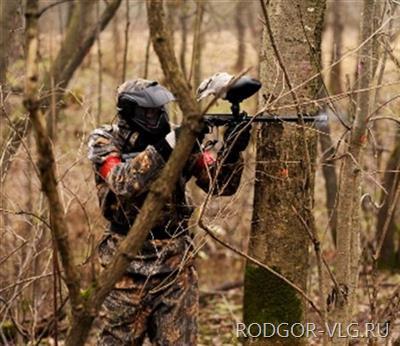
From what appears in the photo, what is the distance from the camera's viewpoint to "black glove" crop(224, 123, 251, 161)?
142 inches

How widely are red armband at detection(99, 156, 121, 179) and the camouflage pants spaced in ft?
1.81

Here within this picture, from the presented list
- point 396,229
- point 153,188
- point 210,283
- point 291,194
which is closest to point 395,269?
point 396,229

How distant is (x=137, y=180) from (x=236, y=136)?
0.54 meters

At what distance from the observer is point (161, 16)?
2.22 m

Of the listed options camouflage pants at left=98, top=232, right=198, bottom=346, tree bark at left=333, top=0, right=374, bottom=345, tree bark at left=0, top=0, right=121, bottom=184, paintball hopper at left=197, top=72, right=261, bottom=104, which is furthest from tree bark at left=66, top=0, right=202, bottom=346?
tree bark at left=0, top=0, right=121, bottom=184

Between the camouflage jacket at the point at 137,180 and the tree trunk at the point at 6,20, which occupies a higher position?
the tree trunk at the point at 6,20

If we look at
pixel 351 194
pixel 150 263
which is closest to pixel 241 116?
pixel 351 194

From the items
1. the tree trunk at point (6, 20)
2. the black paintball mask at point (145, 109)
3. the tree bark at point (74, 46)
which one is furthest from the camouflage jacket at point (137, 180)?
the tree bark at point (74, 46)

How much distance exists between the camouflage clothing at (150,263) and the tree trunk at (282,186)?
0.66ft

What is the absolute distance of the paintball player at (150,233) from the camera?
386cm

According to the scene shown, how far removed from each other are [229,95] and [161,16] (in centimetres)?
138

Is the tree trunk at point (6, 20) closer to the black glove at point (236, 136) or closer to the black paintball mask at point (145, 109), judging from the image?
the black paintball mask at point (145, 109)

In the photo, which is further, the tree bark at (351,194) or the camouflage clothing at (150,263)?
the camouflage clothing at (150,263)

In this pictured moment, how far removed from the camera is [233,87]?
11.3 feet
